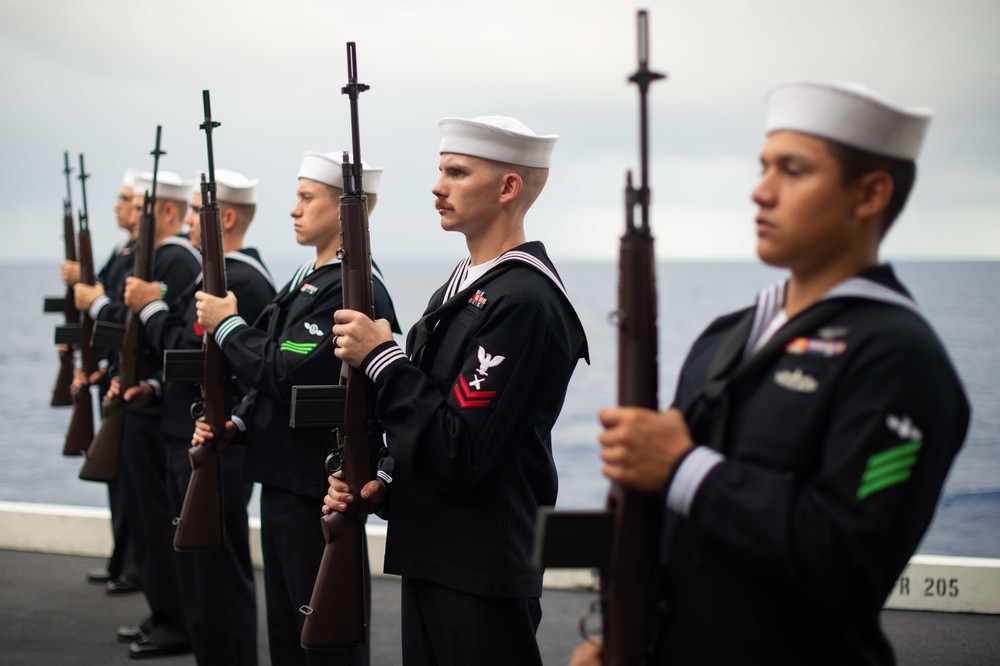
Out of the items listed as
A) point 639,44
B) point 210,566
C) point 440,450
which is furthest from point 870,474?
point 210,566

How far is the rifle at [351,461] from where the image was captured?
2.54 m

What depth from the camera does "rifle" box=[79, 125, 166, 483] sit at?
4051 mm

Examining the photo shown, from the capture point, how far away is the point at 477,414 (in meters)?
2.19

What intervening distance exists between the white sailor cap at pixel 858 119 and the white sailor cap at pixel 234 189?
2.89 metres

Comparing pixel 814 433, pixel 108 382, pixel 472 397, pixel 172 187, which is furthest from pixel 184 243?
pixel 814 433

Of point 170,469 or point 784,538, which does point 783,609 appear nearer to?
point 784,538

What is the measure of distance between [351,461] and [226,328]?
2.53 feet

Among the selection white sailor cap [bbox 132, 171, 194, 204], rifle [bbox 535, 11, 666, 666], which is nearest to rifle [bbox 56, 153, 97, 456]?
white sailor cap [bbox 132, 171, 194, 204]

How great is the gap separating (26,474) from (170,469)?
14.5ft

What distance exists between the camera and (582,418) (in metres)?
10.2

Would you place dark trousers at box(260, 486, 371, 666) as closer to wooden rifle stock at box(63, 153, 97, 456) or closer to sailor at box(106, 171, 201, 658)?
sailor at box(106, 171, 201, 658)

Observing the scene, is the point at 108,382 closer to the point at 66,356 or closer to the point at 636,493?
the point at 66,356

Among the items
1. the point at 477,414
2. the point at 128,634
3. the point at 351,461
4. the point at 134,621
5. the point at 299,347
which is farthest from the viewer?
the point at 134,621

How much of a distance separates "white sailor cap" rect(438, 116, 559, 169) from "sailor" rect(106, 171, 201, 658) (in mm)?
1978
